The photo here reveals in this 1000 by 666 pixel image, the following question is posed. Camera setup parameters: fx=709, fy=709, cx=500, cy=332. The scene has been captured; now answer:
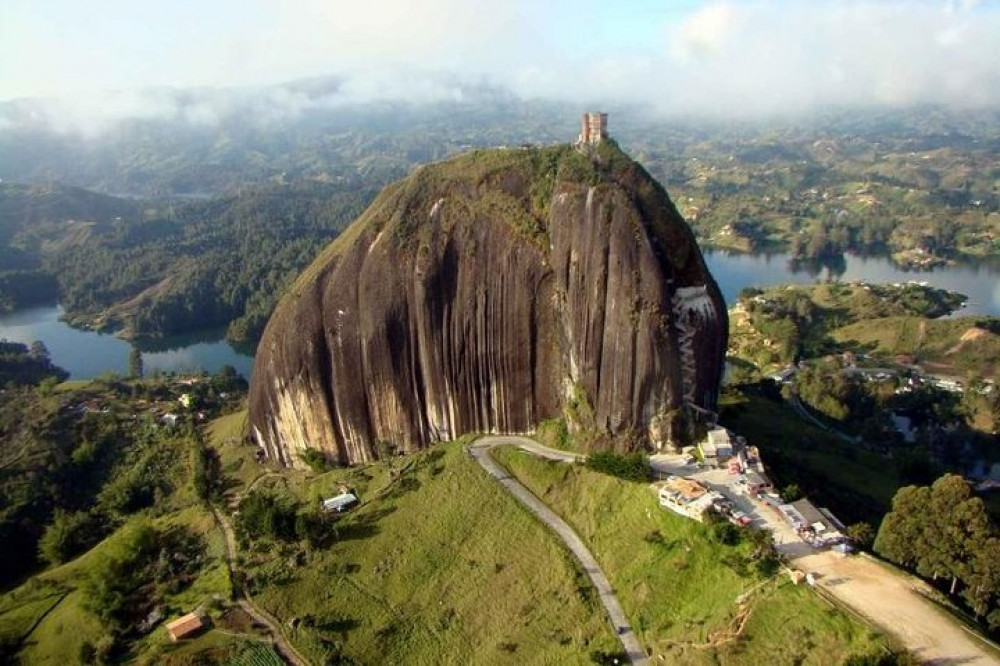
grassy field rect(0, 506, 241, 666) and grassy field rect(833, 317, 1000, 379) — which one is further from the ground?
grassy field rect(0, 506, 241, 666)

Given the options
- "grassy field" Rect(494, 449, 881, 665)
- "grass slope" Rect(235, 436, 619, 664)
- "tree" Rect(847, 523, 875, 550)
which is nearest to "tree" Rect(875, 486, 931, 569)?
"tree" Rect(847, 523, 875, 550)

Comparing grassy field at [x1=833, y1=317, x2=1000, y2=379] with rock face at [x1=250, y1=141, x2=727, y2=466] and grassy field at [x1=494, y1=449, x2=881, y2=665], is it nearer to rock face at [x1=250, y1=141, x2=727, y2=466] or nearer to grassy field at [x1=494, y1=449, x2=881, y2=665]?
rock face at [x1=250, y1=141, x2=727, y2=466]

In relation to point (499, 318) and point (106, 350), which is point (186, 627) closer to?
point (499, 318)

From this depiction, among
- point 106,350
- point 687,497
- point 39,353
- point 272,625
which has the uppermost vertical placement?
point 687,497

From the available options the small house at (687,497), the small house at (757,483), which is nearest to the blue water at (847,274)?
the small house at (757,483)

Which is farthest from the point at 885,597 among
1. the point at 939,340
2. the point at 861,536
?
the point at 939,340

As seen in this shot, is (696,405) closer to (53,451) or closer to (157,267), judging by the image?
(53,451)
